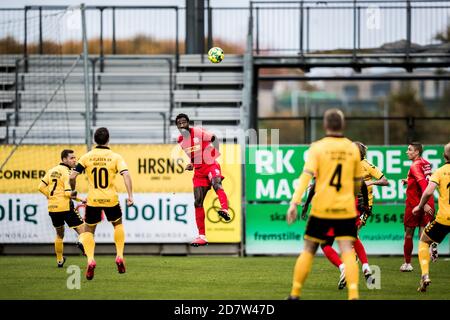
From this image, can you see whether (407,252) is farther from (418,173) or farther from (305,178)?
(305,178)

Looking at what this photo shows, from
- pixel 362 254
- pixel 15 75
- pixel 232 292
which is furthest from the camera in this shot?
pixel 15 75

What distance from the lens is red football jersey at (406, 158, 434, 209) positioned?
1922 centimetres

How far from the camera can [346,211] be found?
1194 cm

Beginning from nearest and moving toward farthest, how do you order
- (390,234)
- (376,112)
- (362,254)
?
(362,254)
(390,234)
(376,112)

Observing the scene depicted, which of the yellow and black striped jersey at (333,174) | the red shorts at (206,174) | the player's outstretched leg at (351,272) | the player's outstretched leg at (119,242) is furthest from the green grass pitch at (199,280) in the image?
the yellow and black striped jersey at (333,174)

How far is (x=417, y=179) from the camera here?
19.3 metres

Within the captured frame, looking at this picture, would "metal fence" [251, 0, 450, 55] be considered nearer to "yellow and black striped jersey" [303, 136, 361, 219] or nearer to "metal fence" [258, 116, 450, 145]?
"yellow and black striped jersey" [303, 136, 361, 219]

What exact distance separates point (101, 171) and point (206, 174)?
3231mm

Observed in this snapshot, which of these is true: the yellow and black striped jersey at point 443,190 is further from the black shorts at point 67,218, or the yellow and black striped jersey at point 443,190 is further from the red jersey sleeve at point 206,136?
the black shorts at point 67,218

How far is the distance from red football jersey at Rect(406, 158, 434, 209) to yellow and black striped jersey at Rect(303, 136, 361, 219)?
7.45 m

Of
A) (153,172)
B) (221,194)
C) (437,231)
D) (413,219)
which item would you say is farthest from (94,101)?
(437,231)

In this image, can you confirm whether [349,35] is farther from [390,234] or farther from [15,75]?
[15,75]

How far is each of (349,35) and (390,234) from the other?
6543 mm

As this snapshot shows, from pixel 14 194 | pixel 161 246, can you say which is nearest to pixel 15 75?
pixel 14 194
